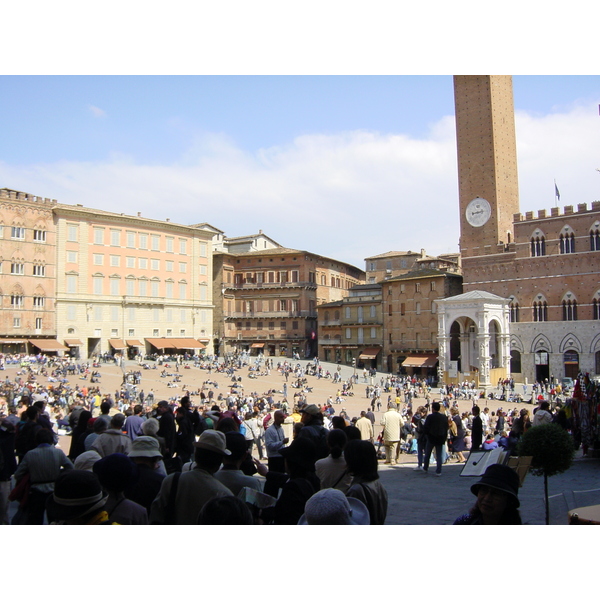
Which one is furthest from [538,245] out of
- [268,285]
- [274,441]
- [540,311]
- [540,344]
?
[274,441]

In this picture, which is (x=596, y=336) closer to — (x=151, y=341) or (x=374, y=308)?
(x=374, y=308)

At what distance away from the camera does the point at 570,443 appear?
5906 millimetres

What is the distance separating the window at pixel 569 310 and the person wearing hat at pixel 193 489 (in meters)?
37.8

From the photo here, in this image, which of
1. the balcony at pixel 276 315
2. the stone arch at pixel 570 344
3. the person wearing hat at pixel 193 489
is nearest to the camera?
the person wearing hat at pixel 193 489

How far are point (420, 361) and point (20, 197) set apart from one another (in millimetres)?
30461

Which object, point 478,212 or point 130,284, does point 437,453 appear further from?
point 130,284

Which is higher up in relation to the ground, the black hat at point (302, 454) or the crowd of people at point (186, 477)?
the black hat at point (302, 454)

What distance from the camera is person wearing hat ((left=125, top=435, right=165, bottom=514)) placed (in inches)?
181

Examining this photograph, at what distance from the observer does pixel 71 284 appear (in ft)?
146

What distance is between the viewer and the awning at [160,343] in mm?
47344

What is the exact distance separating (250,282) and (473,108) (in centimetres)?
2450

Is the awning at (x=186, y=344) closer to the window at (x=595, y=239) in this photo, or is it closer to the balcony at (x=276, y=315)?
the balcony at (x=276, y=315)

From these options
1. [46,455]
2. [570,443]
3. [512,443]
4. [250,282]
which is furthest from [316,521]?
[250,282]

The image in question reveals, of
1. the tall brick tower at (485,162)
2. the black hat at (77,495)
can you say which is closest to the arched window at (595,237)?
the tall brick tower at (485,162)
